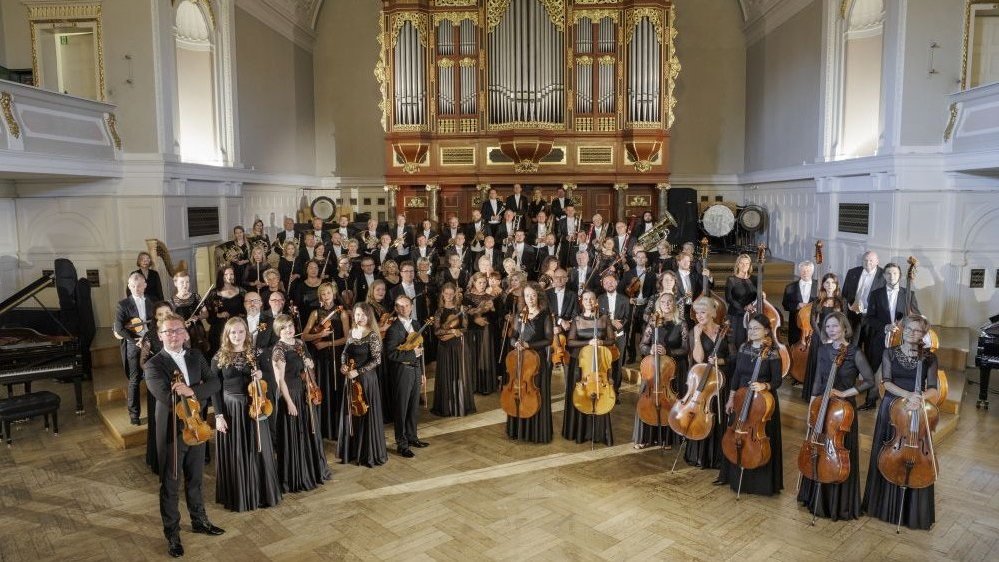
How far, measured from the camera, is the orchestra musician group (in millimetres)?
4410

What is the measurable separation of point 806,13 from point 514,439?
8.78m

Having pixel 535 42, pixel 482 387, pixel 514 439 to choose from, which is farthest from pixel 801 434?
pixel 535 42

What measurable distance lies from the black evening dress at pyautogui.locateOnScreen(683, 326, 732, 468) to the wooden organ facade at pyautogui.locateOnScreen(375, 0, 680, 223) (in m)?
7.37

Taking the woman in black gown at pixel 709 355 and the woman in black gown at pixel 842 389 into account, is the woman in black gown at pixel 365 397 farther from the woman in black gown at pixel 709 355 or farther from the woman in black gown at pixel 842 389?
the woman in black gown at pixel 842 389

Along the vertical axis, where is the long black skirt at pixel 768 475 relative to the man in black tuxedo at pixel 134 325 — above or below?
below

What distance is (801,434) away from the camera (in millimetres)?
6254

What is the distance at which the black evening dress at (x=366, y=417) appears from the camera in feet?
17.7

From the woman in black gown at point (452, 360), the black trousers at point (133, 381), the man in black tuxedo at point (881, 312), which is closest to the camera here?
the black trousers at point (133, 381)

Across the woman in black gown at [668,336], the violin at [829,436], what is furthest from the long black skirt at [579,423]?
the violin at [829,436]

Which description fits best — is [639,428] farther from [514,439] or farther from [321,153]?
[321,153]

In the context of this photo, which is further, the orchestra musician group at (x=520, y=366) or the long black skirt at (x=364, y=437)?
the long black skirt at (x=364, y=437)

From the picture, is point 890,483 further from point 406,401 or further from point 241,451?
point 241,451

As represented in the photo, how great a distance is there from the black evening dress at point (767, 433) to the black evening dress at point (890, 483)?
61 centimetres

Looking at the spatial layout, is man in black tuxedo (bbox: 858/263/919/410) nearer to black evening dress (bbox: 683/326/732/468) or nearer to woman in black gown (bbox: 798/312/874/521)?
black evening dress (bbox: 683/326/732/468)
